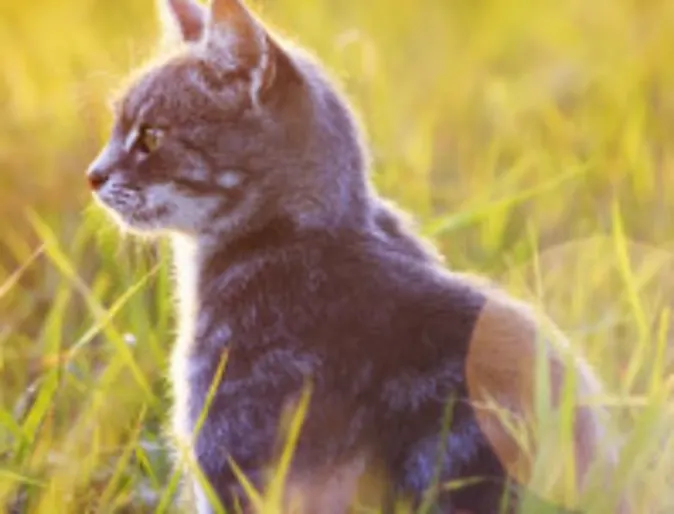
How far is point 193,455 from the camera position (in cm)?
333

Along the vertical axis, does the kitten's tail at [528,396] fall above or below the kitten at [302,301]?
below

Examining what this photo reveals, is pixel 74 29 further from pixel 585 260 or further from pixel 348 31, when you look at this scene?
pixel 585 260

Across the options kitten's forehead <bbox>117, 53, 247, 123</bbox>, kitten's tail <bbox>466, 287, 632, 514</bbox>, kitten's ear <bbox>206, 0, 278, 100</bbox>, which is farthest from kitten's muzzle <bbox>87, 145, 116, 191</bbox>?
kitten's tail <bbox>466, 287, 632, 514</bbox>

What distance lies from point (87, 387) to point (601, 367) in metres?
1.20

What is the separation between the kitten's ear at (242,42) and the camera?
3443mm

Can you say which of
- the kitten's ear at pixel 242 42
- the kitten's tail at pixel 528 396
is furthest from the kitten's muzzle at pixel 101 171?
the kitten's tail at pixel 528 396

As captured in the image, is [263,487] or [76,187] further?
[76,187]

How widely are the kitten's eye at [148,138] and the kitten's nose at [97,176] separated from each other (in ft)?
0.30

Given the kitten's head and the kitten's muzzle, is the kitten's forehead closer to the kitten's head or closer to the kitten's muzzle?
the kitten's head

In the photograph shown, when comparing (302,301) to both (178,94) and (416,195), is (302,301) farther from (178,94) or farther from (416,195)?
(416,195)

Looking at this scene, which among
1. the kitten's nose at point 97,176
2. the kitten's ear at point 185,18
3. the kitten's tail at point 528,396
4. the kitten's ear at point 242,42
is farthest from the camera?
the kitten's ear at point 185,18

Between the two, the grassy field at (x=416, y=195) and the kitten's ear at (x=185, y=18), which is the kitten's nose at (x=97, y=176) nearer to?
the grassy field at (x=416, y=195)

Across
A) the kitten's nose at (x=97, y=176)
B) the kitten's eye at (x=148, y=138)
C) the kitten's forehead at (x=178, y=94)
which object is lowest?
the kitten's nose at (x=97, y=176)

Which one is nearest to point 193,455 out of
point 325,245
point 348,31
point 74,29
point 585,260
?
point 325,245
